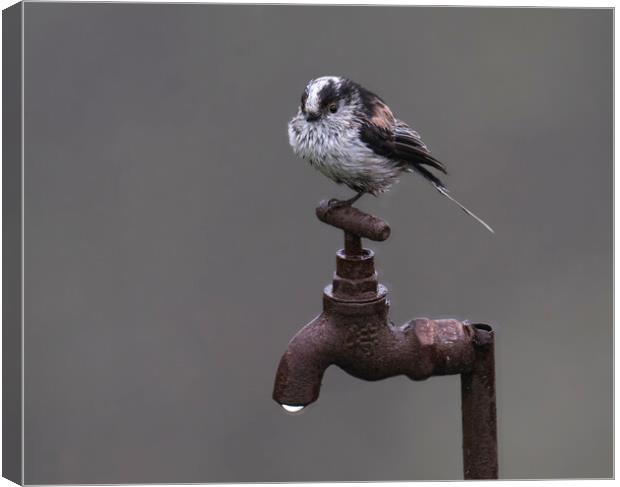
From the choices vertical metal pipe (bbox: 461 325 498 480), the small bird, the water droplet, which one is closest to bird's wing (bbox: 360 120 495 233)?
the small bird

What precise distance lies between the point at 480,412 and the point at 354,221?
0.47m

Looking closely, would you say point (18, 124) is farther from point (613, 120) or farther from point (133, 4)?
point (613, 120)

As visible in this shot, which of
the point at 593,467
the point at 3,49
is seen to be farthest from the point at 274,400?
the point at 3,49

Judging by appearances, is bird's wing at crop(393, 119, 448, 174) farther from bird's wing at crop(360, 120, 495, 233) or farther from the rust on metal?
the rust on metal

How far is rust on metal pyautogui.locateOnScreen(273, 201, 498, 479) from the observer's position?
7.47 ft

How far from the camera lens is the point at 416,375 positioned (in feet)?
7.75

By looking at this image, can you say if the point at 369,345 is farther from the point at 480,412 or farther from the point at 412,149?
the point at 412,149

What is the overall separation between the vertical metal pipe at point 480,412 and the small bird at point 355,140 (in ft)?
0.77

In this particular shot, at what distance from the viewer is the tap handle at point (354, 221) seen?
2197mm

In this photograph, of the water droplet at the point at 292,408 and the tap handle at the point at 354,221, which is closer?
the tap handle at the point at 354,221

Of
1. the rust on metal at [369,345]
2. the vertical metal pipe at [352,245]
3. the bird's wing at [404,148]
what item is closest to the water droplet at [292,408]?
the rust on metal at [369,345]

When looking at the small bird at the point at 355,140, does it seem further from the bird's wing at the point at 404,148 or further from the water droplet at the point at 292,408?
the water droplet at the point at 292,408

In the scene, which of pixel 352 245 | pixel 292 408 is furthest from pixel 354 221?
pixel 292 408

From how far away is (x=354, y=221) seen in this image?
224 centimetres
